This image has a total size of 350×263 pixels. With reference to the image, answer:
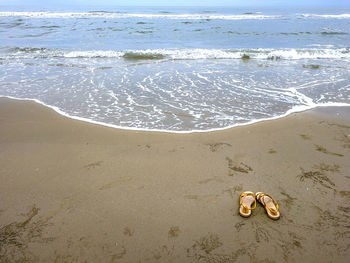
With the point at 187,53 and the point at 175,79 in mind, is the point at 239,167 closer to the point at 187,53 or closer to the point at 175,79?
the point at 175,79

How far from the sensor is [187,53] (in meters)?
15.3

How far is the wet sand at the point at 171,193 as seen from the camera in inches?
121

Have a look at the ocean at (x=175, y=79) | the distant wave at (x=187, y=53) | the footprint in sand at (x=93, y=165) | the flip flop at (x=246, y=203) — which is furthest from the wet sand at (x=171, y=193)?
the distant wave at (x=187, y=53)

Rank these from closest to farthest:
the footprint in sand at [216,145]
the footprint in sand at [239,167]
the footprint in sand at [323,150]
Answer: the footprint in sand at [239,167]
the footprint in sand at [323,150]
the footprint in sand at [216,145]

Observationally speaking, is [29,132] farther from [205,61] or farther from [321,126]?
[205,61]

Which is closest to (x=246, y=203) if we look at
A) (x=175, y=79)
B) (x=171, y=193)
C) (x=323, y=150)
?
(x=171, y=193)

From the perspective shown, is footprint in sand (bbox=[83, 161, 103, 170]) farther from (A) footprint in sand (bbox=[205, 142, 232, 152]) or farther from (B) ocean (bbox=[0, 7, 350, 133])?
(A) footprint in sand (bbox=[205, 142, 232, 152])

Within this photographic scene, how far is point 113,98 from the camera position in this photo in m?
8.05

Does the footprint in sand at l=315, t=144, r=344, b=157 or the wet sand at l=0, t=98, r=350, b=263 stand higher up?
the footprint in sand at l=315, t=144, r=344, b=157

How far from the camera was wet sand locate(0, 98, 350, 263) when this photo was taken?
10.1ft

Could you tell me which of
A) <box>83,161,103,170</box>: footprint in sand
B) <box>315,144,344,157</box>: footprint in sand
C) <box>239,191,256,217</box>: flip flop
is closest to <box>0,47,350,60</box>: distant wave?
<box>315,144,344,157</box>: footprint in sand

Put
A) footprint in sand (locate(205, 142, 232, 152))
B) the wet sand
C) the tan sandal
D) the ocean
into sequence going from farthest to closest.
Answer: the ocean
footprint in sand (locate(205, 142, 232, 152))
the tan sandal
the wet sand

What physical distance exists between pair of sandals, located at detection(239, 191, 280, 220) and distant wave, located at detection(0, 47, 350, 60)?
1172 centimetres

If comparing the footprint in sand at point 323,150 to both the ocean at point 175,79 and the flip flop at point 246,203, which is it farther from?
the flip flop at point 246,203
